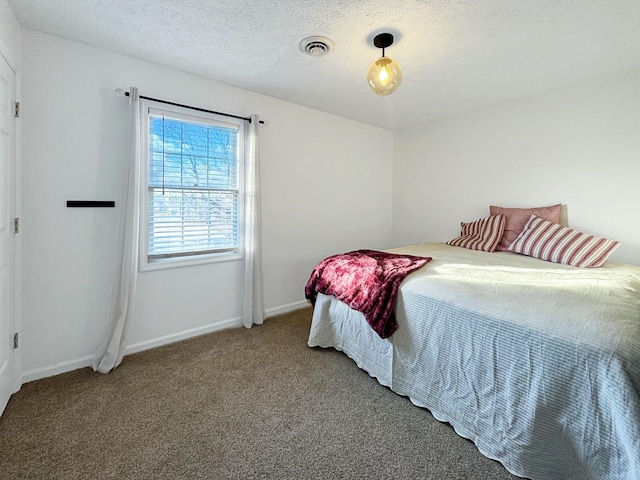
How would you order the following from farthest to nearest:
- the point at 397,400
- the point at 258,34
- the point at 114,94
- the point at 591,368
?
1. the point at 114,94
2. the point at 258,34
3. the point at 397,400
4. the point at 591,368

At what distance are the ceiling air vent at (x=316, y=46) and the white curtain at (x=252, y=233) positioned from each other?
A: 87cm

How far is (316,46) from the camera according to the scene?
Answer: 2.06 meters

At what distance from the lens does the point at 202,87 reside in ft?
8.55

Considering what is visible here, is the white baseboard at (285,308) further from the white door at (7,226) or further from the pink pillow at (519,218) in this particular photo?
the pink pillow at (519,218)

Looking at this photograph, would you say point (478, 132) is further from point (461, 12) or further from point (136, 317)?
point (136, 317)

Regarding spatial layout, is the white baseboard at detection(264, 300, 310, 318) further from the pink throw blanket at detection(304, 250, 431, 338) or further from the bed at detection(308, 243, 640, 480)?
the bed at detection(308, 243, 640, 480)

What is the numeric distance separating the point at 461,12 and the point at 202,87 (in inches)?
81.6

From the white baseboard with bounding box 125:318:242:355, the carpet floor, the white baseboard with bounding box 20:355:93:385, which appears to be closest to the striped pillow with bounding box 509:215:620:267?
the carpet floor

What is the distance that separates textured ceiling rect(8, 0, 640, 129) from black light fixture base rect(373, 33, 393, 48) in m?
0.04

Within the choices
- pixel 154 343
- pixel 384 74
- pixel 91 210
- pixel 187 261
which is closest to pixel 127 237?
pixel 91 210

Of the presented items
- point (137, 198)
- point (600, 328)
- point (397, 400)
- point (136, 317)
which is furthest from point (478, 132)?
point (136, 317)

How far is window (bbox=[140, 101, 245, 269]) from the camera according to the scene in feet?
7.92

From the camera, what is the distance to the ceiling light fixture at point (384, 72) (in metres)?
1.83

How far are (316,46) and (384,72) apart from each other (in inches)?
22.7
